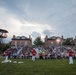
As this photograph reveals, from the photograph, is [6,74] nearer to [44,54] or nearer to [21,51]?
[44,54]

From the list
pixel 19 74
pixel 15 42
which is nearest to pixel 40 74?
pixel 19 74

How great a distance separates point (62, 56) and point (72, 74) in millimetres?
25915

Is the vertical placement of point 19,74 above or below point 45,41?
below

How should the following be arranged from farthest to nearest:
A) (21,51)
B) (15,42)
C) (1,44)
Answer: (15,42)
(1,44)
(21,51)

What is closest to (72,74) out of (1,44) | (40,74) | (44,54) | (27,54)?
(40,74)

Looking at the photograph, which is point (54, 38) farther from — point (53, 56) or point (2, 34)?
point (53, 56)

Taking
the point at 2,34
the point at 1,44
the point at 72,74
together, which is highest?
the point at 2,34

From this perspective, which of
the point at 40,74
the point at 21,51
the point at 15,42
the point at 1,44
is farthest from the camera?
the point at 15,42

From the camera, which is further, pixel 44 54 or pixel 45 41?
pixel 45 41

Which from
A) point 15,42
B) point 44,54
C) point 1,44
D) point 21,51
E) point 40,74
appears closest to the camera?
point 40,74

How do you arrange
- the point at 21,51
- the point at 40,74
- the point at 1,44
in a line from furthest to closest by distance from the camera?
the point at 1,44
the point at 21,51
the point at 40,74

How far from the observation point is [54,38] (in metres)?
88.7

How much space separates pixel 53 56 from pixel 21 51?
8922 mm

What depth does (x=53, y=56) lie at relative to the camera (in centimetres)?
3588
